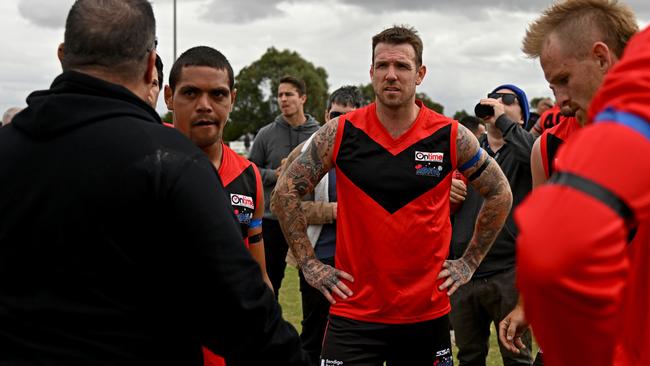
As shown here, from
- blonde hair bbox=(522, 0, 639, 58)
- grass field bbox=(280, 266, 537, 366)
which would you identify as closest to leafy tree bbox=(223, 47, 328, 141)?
grass field bbox=(280, 266, 537, 366)

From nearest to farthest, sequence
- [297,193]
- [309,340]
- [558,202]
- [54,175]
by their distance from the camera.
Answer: [558,202] < [54,175] < [297,193] < [309,340]

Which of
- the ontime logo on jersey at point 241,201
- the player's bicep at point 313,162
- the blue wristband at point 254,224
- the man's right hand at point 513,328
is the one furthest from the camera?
the player's bicep at point 313,162

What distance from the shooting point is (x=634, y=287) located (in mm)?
1680

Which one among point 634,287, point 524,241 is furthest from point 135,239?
point 634,287

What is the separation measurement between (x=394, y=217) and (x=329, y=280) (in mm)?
A: 594

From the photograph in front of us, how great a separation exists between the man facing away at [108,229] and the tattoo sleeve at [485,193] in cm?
260

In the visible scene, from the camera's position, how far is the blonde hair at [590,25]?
213 cm

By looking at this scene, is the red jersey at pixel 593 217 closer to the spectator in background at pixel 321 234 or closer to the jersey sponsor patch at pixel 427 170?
→ the jersey sponsor patch at pixel 427 170

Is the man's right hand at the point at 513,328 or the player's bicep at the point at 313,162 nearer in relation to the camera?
the man's right hand at the point at 513,328

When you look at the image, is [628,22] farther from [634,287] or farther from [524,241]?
[524,241]

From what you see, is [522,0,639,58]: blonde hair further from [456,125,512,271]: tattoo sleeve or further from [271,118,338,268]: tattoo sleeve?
[271,118,338,268]: tattoo sleeve

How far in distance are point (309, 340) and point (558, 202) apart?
Result: 5539 mm

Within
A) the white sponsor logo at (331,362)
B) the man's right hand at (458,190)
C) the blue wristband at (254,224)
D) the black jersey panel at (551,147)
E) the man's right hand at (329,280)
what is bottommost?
the white sponsor logo at (331,362)

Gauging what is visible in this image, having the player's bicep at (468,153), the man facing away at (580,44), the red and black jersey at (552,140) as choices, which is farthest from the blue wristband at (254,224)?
the man facing away at (580,44)
